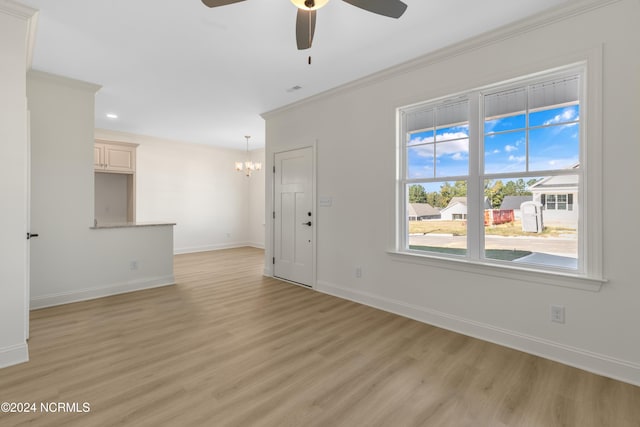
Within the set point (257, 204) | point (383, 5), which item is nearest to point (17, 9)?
point (383, 5)

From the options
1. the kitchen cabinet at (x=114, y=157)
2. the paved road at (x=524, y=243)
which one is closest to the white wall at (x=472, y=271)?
the paved road at (x=524, y=243)

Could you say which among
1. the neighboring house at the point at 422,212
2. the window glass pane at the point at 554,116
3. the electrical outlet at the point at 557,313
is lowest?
the electrical outlet at the point at 557,313

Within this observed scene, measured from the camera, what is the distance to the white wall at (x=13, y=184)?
2318 mm

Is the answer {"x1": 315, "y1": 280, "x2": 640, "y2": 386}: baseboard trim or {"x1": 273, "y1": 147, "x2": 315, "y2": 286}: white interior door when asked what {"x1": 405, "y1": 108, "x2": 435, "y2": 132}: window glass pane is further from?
{"x1": 315, "y1": 280, "x2": 640, "y2": 386}: baseboard trim

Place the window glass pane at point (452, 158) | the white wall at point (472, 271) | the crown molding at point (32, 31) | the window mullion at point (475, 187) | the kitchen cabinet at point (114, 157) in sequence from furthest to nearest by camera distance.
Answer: the kitchen cabinet at point (114, 157)
the window glass pane at point (452, 158)
the window mullion at point (475, 187)
the crown molding at point (32, 31)
the white wall at point (472, 271)

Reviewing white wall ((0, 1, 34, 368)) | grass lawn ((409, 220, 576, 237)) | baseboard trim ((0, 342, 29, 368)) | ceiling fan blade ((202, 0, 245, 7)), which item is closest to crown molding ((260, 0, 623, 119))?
grass lawn ((409, 220, 576, 237))

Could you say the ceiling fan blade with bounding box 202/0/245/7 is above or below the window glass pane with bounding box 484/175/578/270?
above

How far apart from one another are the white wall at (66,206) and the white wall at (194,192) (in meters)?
2.98

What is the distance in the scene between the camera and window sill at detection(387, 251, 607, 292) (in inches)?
91.9

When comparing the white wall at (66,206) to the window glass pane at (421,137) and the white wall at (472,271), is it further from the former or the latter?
the window glass pane at (421,137)

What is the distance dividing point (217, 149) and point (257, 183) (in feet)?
4.62

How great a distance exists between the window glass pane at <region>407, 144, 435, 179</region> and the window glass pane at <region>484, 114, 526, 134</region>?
578mm

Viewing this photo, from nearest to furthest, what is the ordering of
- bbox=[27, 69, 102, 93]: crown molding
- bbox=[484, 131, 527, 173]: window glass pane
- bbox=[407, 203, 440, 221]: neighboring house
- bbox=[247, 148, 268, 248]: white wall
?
bbox=[484, 131, 527, 173]: window glass pane
bbox=[407, 203, 440, 221]: neighboring house
bbox=[27, 69, 102, 93]: crown molding
bbox=[247, 148, 268, 248]: white wall

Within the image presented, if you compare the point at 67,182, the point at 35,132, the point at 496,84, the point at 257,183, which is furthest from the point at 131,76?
the point at 257,183
